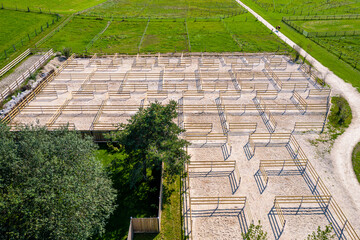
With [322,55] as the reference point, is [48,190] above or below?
below

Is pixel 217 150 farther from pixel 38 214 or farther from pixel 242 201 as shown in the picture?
pixel 38 214

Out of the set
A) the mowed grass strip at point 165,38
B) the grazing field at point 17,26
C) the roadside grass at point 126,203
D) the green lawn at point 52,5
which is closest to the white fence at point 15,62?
the grazing field at point 17,26

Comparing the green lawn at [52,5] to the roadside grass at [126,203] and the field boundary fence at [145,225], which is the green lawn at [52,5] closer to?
the roadside grass at [126,203]

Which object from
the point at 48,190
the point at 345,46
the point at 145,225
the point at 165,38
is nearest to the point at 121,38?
the point at 165,38

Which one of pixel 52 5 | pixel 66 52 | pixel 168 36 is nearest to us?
pixel 66 52

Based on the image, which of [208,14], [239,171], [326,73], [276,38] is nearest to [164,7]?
[208,14]

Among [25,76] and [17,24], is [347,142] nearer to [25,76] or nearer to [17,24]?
[25,76]

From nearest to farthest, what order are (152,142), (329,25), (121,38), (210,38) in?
(152,142)
(121,38)
(210,38)
(329,25)
